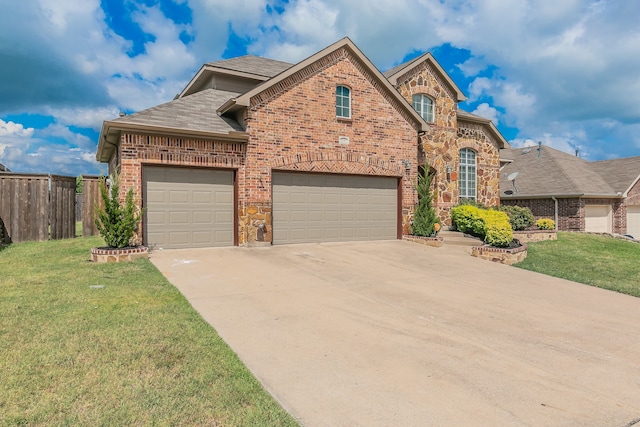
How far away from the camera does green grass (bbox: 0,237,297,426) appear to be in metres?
→ 2.90

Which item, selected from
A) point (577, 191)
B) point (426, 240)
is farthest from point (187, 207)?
point (577, 191)

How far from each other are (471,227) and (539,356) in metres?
10.8

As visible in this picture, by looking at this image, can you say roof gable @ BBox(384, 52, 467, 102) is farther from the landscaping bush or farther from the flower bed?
the flower bed

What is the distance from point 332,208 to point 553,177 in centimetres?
1613

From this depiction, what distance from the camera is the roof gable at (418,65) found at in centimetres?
1628

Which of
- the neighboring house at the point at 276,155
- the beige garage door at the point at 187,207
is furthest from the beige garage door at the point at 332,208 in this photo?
the beige garage door at the point at 187,207

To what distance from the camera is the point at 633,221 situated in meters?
24.0

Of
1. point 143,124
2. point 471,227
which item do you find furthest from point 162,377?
point 471,227

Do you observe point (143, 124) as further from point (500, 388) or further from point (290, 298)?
point (500, 388)

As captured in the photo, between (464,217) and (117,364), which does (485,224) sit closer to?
(464,217)

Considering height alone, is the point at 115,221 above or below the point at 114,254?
above

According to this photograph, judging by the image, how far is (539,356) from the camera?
4.39 m

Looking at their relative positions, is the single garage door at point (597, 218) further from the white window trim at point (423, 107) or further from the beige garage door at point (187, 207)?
the beige garage door at point (187, 207)

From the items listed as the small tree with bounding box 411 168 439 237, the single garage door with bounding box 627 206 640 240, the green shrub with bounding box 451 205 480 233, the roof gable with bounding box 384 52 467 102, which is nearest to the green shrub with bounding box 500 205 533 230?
the green shrub with bounding box 451 205 480 233
